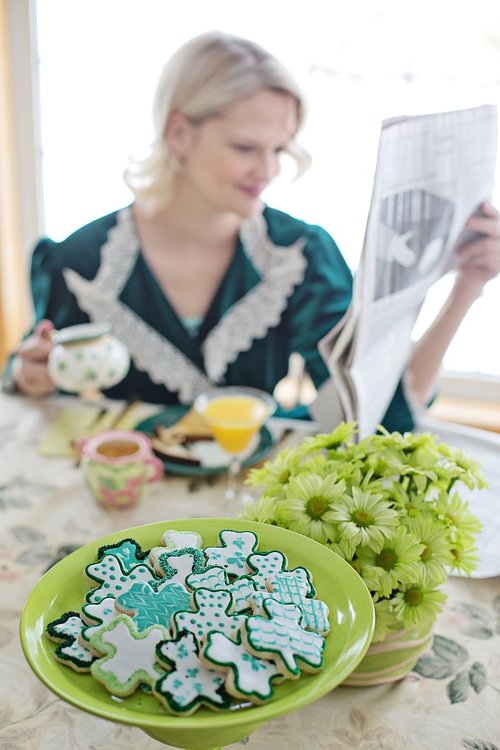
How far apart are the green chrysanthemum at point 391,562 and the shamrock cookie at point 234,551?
0.11 meters

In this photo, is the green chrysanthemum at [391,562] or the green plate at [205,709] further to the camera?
the green chrysanthemum at [391,562]

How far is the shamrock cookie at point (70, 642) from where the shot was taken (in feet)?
1.82

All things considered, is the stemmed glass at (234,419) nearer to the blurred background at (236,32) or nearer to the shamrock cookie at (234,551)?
the shamrock cookie at (234,551)

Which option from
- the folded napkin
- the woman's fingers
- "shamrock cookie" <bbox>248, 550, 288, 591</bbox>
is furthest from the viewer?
the woman's fingers

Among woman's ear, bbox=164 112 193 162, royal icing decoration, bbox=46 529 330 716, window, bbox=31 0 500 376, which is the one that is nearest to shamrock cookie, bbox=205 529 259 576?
royal icing decoration, bbox=46 529 330 716

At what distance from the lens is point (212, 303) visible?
5.65 ft

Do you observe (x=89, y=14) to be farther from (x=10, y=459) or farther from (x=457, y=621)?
(x=457, y=621)

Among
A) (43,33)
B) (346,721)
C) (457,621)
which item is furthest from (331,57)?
(346,721)

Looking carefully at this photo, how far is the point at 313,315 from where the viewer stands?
168 cm

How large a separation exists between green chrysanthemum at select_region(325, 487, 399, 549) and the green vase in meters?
0.11

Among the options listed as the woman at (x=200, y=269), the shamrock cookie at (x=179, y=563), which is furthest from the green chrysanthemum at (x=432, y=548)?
the woman at (x=200, y=269)

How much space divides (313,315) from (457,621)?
35.6 inches

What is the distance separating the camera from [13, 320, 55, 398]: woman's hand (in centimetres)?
140

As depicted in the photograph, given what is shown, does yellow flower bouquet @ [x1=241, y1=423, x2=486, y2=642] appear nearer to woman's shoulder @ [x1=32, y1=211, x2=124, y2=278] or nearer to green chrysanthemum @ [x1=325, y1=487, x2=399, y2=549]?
green chrysanthemum @ [x1=325, y1=487, x2=399, y2=549]
